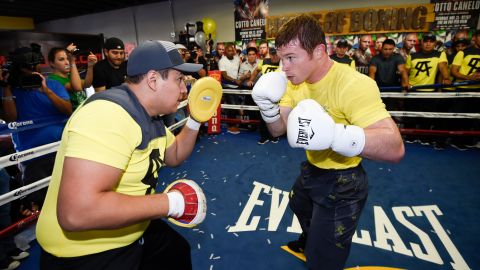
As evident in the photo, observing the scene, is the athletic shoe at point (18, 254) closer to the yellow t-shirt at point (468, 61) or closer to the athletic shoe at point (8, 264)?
the athletic shoe at point (8, 264)

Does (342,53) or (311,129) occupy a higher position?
(342,53)

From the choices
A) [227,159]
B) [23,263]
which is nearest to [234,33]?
[227,159]

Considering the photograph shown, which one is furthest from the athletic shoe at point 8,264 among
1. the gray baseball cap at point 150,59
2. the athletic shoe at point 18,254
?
the gray baseball cap at point 150,59

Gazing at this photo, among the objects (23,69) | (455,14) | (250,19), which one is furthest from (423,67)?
(23,69)

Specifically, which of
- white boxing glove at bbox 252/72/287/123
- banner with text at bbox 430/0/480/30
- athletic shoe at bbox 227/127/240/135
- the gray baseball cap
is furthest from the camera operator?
banner with text at bbox 430/0/480/30

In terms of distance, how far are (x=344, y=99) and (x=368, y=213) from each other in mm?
1825

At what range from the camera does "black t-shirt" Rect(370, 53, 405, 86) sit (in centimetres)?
503

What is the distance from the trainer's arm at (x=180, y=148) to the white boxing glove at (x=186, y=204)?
1.13ft

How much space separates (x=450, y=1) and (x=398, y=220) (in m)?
5.94

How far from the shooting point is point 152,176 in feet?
4.30

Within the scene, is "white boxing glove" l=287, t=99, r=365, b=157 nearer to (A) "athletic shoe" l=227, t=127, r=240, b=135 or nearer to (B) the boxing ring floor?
(B) the boxing ring floor

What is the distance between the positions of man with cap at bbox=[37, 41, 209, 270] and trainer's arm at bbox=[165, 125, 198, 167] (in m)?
0.24

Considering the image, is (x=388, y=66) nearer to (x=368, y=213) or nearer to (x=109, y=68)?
(x=368, y=213)

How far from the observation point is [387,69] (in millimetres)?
5074
